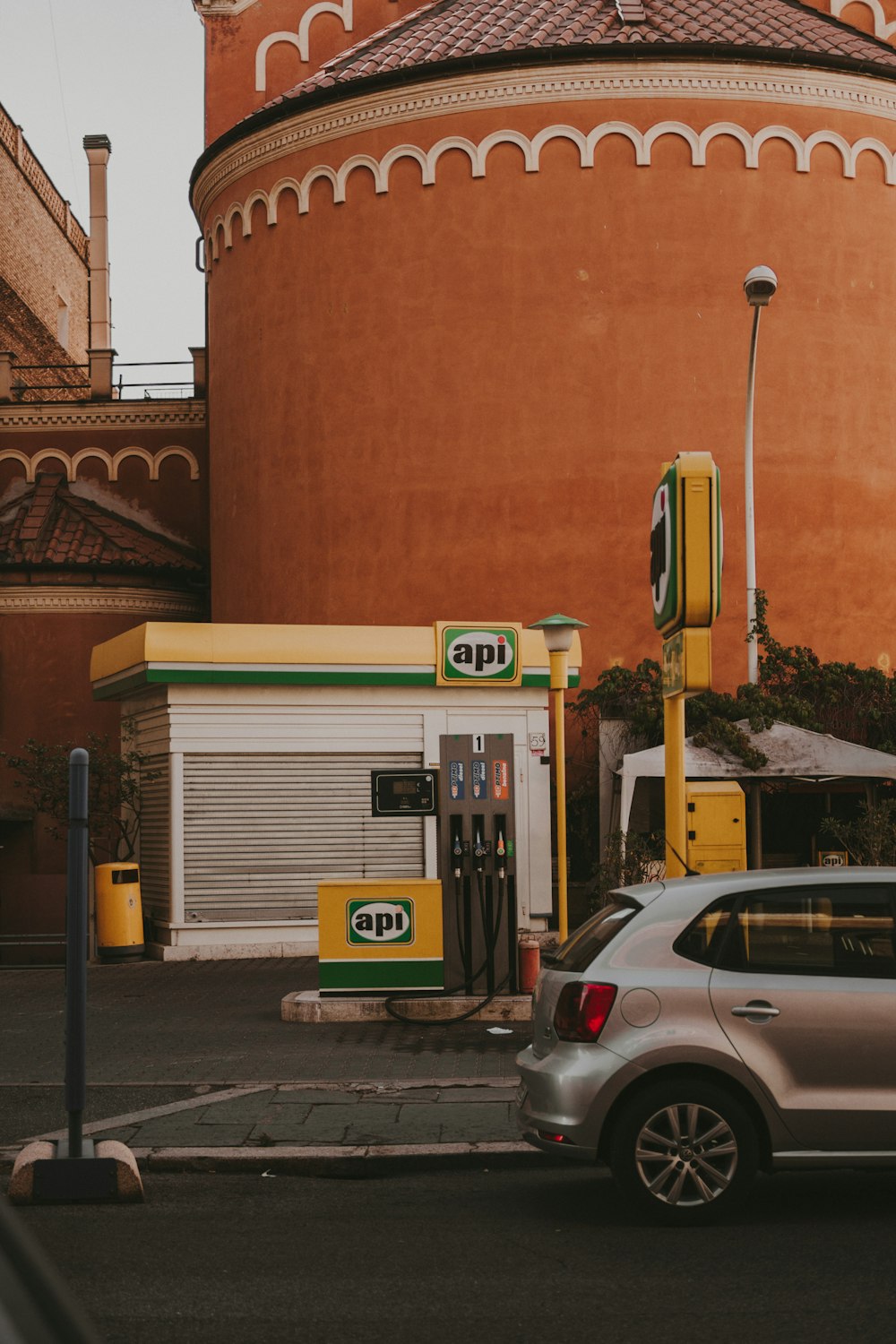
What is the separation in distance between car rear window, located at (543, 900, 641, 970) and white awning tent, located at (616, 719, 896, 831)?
1027 cm

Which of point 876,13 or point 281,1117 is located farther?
point 876,13

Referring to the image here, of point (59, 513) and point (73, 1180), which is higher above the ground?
point (59, 513)

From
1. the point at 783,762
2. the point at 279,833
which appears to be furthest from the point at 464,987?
the point at 279,833

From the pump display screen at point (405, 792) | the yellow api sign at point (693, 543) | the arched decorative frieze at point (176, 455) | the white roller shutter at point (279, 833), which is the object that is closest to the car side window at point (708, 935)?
the yellow api sign at point (693, 543)

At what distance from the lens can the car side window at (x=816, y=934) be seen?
730cm

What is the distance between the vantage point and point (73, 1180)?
769cm

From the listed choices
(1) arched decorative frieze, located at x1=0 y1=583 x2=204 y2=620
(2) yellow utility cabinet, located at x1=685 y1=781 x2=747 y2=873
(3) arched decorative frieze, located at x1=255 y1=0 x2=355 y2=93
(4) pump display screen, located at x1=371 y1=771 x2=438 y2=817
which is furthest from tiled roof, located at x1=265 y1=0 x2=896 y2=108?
(4) pump display screen, located at x1=371 y1=771 x2=438 y2=817

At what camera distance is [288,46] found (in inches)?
1182

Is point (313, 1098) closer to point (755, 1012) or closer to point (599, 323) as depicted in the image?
point (755, 1012)

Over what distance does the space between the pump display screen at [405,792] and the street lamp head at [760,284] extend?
7.17 metres

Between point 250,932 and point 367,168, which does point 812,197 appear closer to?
point 367,168

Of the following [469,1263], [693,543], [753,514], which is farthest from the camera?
[753,514]

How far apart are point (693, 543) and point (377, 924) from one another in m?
4.54

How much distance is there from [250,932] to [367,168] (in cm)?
1201
